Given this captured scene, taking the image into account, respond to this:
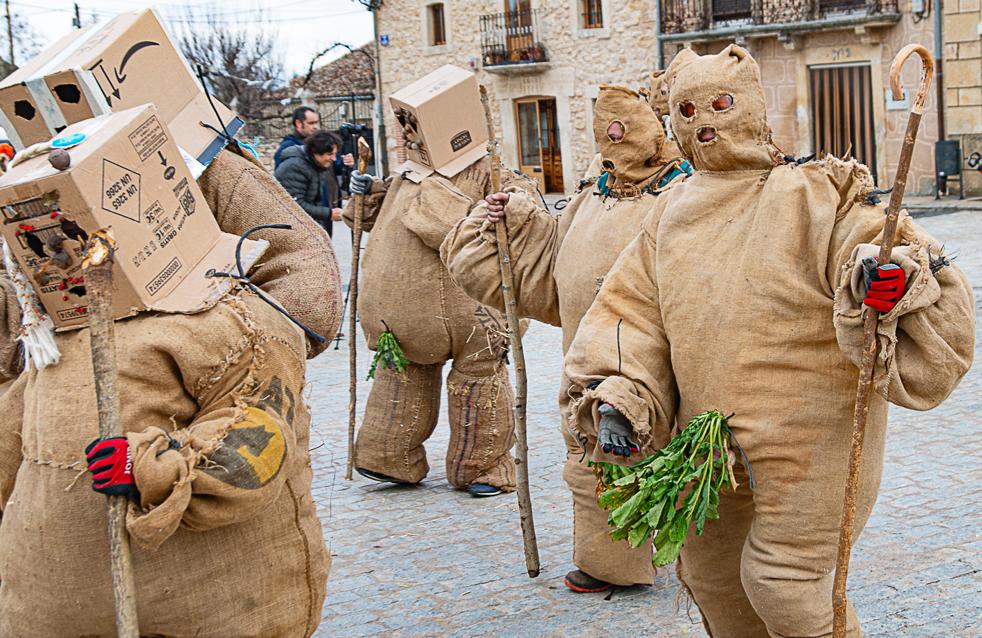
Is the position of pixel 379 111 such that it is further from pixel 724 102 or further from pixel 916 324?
pixel 916 324

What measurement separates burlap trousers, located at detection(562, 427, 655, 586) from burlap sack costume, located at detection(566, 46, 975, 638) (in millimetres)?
1296

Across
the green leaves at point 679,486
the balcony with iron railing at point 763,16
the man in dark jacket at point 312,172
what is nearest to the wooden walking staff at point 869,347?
the green leaves at point 679,486

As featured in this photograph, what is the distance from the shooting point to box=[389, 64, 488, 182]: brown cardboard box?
6.33 meters

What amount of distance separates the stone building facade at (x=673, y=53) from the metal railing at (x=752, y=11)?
23mm

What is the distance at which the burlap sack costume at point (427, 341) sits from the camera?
6434 millimetres

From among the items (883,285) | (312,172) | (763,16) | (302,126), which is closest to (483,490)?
(312,172)

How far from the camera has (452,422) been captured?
668 centimetres

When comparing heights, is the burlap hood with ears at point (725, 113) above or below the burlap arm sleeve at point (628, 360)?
above

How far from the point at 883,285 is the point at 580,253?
77.0 inches

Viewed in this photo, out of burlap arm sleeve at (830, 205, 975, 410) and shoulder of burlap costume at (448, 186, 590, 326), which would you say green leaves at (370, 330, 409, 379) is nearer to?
shoulder of burlap costume at (448, 186, 590, 326)

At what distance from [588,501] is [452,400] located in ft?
5.89

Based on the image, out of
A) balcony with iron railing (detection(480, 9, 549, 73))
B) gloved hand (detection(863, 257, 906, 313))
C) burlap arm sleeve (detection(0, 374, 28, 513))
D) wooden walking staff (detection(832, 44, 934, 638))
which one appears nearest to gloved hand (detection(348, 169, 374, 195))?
burlap arm sleeve (detection(0, 374, 28, 513))

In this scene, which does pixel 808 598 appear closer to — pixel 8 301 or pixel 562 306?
pixel 562 306

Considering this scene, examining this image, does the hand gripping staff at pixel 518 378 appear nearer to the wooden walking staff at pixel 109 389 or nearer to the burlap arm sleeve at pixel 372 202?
the burlap arm sleeve at pixel 372 202
